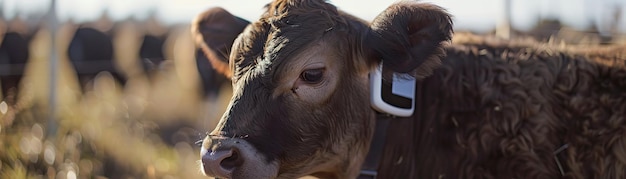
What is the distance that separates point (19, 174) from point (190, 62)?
5384mm

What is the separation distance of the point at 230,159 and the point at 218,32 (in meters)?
1.27

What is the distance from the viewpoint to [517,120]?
4.00m

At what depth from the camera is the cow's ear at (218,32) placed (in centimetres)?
439

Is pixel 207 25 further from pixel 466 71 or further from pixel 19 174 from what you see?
pixel 19 174

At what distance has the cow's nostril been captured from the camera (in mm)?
3299

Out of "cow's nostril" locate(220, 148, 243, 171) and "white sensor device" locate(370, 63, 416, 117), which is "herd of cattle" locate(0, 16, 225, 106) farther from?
"cow's nostril" locate(220, 148, 243, 171)

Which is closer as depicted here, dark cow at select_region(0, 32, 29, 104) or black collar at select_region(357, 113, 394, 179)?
black collar at select_region(357, 113, 394, 179)

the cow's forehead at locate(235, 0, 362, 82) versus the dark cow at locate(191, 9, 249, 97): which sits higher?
the cow's forehead at locate(235, 0, 362, 82)

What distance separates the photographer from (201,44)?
4.54 metres

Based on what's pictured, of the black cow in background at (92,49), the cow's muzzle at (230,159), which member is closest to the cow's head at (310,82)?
the cow's muzzle at (230,159)

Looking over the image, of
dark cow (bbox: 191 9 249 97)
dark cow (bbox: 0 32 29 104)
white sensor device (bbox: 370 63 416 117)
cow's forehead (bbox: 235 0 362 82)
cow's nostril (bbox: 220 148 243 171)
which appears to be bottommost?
dark cow (bbox: 0 32 29 104)

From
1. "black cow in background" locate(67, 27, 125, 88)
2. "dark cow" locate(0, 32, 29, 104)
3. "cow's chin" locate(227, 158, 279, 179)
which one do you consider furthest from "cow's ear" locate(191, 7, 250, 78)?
"black cow in background" locate(67, 27, 125, 88)

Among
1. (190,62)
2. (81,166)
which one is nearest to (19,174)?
(81,166)

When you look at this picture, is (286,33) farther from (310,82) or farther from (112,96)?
(112,96)
